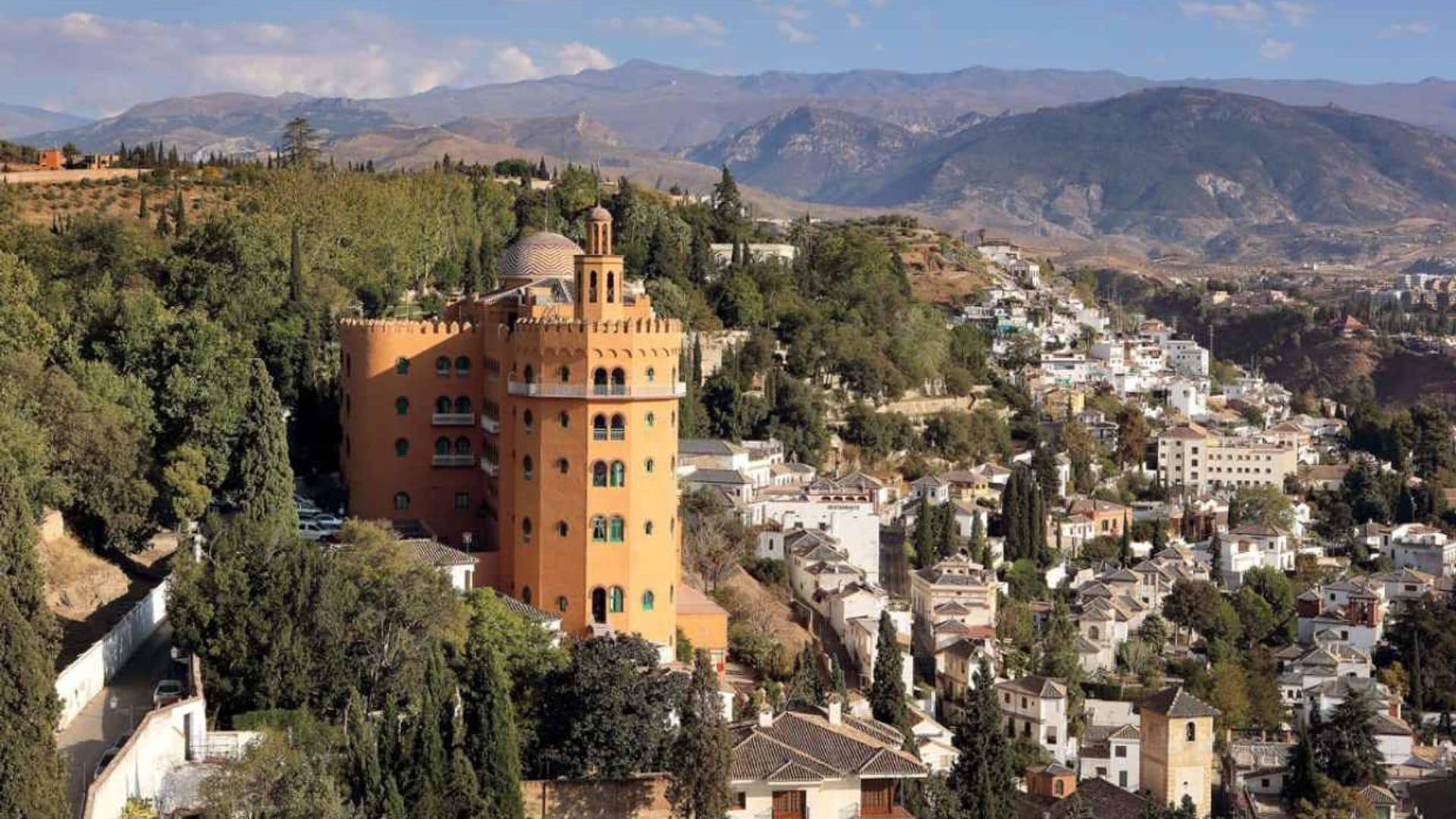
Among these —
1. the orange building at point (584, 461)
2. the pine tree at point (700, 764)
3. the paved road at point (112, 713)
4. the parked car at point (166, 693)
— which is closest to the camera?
the paved road at point (112, 713)

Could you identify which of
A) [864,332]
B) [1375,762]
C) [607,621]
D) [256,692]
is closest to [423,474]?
[607,621]

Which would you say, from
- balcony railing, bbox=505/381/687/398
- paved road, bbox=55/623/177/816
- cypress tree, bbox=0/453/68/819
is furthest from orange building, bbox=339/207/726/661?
cypress tree, bbox=0/453/68/819

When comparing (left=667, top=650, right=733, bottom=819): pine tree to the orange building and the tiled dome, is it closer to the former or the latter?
the orange building

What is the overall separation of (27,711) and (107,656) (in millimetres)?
6613

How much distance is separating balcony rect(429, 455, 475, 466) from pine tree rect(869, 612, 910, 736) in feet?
32.1

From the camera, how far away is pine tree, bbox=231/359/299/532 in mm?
33875

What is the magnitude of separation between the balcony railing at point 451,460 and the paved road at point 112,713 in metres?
7.83

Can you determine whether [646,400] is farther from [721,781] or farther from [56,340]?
[56,340]

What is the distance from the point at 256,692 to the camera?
27.1 m

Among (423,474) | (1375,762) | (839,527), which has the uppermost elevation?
(423,474)

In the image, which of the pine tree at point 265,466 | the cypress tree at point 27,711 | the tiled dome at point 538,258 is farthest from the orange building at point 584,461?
the cypress tree at point 27,711

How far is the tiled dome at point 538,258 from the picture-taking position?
40.7m

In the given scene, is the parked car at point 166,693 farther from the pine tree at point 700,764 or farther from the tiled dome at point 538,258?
the tiled dome at point 538,258

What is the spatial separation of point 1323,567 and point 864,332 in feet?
61.2
